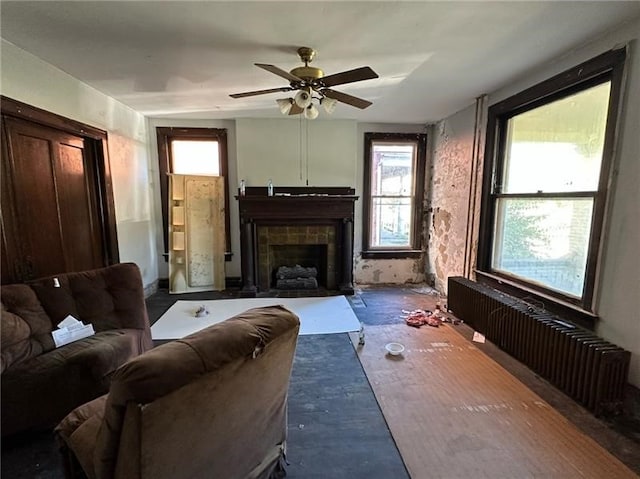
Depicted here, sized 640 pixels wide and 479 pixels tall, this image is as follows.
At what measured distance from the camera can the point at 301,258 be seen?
472 cm

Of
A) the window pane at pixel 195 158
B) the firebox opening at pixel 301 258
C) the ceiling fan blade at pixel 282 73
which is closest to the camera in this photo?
the ceiling fan blade at pixel 282 73

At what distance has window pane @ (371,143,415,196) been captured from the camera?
4719mm

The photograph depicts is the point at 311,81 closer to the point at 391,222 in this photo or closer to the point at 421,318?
the point at 421,318

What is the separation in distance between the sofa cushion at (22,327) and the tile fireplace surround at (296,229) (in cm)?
247

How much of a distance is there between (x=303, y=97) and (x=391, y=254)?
120 inches

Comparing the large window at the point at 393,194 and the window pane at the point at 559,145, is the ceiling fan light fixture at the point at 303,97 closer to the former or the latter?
the window pane at the point at 559,145

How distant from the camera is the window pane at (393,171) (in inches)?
186

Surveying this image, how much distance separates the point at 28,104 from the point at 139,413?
278 centimetres

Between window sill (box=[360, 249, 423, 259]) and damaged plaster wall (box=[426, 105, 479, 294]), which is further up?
damaged plaster wall (box=[426, 105, 479, 294])

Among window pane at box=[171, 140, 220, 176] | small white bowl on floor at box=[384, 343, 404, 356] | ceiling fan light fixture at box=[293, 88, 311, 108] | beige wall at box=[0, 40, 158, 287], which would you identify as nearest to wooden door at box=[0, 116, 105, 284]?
beige wall at box=[0, 40, 158, 287]

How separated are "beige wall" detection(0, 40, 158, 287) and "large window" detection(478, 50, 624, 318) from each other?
4131 millimetres

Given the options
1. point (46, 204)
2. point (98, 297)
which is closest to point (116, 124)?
point (46, 204)

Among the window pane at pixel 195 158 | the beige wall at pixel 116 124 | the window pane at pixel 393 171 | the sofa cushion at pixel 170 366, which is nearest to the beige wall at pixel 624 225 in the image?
the sofa cushion at pixel 170 366

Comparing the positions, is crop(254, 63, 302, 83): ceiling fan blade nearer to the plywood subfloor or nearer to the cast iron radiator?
the plywood subfloor
